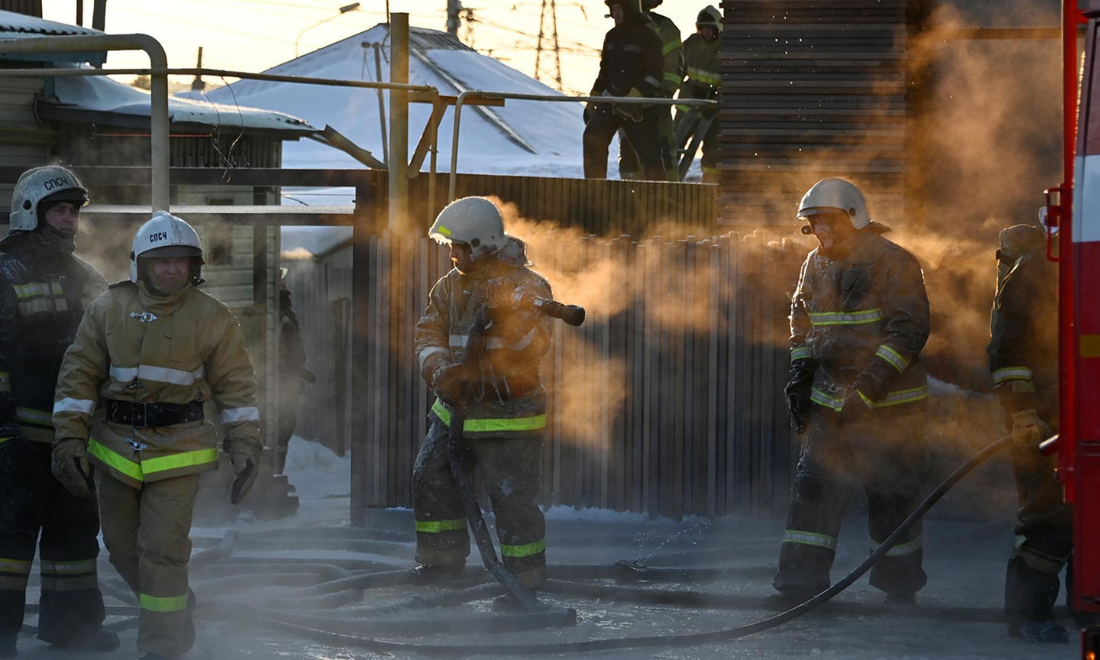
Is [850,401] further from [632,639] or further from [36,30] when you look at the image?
[36,30]

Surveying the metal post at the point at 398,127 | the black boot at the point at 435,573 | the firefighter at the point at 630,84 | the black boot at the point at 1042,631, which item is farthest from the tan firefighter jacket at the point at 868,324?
the firefighter at the point at 630,84

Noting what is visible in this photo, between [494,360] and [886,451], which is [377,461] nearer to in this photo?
[494,360]

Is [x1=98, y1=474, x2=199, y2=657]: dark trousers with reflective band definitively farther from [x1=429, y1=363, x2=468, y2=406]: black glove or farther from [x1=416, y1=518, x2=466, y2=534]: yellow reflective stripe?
[x1=416, y1=518, x2=466, y2=534]: yellow reflective stripe

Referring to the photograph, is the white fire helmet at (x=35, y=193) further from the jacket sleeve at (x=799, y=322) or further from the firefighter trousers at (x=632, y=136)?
the firefighter trousers at (x=632, y=136)

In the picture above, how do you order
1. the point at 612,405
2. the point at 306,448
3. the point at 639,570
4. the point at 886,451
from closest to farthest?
the point at 886,451 < the point at 639,570 < the point at 612,405 < the point at 306,448

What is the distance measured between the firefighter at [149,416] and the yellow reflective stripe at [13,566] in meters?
0.54

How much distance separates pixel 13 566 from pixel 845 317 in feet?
12.6

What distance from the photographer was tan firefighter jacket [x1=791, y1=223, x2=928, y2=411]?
652 centimetres

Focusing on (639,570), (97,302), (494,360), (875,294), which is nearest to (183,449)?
(97,302)

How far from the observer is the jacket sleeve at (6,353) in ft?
20.2

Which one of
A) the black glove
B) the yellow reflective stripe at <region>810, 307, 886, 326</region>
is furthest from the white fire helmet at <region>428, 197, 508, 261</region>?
the yellow reflective stripe at <region>810, 307, 886, 326</region>

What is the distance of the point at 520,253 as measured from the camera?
22.6ft

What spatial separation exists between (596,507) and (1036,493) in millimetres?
3120

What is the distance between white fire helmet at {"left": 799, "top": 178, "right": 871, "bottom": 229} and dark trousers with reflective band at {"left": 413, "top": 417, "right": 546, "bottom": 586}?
1670 mm
